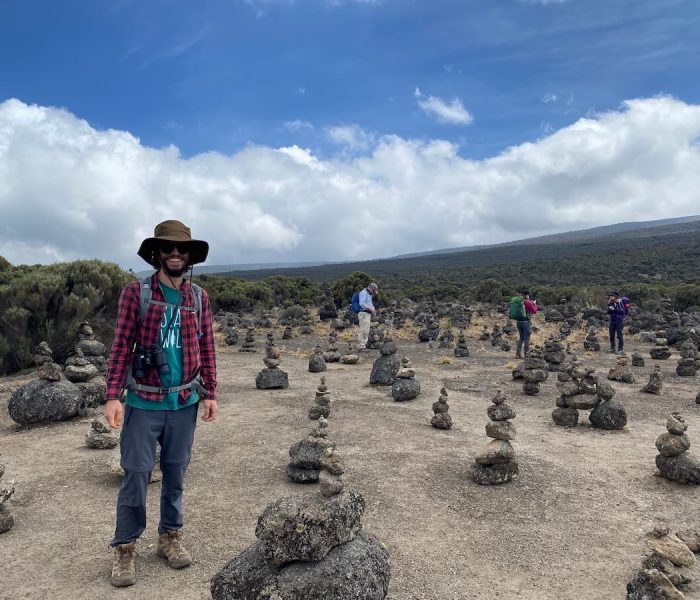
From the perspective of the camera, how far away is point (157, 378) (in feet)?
14.1

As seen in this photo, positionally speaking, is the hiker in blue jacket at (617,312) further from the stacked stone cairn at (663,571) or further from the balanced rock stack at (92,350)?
the balanced rock stack at (92,350)

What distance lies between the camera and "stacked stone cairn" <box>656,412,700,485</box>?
22.6ft

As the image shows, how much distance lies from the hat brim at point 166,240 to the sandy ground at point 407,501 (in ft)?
8.84

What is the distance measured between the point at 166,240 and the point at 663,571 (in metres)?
4.95

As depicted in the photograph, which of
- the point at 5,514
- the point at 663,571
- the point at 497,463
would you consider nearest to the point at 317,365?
the point at 497,463

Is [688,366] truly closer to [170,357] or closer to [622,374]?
[622,374]

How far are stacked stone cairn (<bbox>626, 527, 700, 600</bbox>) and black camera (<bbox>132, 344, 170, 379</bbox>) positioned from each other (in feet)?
13.6

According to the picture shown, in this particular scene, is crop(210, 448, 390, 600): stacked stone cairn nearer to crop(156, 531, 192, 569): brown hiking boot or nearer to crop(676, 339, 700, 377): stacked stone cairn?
crop(156, 531, 192, 569): brown hiking boot

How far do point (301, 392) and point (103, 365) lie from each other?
17.3 feet

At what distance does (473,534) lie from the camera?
18.3 ft

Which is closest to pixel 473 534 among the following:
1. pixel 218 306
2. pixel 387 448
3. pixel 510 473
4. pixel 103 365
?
pixel 510 473

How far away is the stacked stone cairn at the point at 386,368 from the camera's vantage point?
13562mm

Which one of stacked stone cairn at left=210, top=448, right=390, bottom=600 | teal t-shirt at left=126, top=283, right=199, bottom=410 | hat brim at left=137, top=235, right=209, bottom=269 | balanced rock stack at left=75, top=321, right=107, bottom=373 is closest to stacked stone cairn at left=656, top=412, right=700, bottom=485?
stacked stone cairn at left=210, top=448, right=390, bottom=600

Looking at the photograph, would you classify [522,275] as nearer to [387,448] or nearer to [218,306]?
[218,306]
